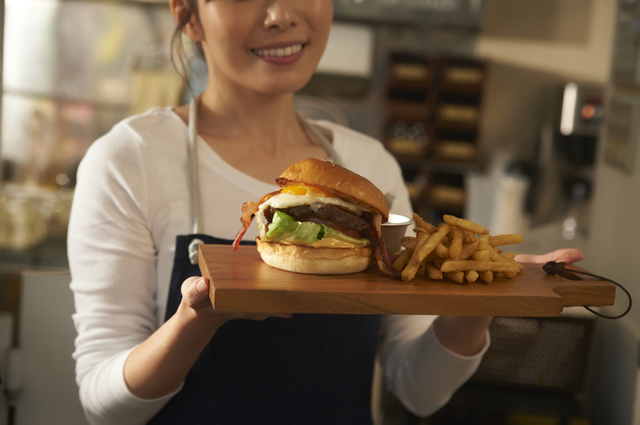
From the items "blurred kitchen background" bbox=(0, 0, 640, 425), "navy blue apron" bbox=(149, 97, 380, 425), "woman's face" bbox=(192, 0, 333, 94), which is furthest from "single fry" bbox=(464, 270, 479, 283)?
"blurred kitchen background" bbox=(0, 0, 640, 425)

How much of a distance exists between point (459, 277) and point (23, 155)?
423 cm

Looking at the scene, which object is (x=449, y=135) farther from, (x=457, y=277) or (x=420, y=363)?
(x=457, y=277)

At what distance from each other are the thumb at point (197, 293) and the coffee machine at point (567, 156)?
14.9 ft

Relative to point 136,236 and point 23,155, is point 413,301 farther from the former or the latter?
point 23,155

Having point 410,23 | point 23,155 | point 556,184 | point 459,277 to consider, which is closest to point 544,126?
point 556,184

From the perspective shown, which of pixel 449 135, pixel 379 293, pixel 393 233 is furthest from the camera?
pixel 449 135

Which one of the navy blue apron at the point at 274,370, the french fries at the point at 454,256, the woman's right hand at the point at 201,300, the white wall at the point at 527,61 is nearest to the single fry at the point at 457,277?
the french fries at the point at 454,256

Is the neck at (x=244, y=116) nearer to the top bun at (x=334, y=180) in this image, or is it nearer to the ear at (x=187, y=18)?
the ear at (x=187, y=18)

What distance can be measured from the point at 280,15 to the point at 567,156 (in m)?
4.59

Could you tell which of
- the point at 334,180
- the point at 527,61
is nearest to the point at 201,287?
the point at 334,180

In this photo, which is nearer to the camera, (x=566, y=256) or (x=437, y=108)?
(x=566, y=256)

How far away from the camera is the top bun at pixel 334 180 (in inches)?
45.1

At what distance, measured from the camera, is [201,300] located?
1.05 meters

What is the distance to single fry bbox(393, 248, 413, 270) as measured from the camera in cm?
116
